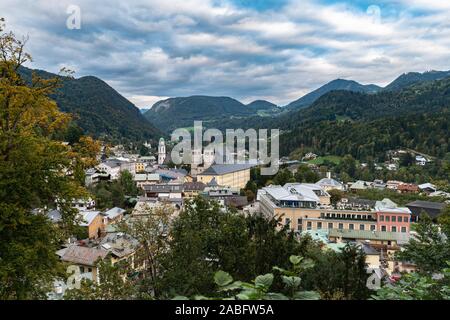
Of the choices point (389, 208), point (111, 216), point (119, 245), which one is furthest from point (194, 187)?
point (119, 245)

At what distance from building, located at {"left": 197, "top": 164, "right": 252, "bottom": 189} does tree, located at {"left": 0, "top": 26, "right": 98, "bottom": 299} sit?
6494cm

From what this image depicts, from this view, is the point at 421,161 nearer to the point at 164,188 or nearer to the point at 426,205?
the point at 426,205

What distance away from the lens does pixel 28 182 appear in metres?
9.62

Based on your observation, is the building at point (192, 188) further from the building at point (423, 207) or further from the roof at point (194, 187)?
the building at point (423, 207)

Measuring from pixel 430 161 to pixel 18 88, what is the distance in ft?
328

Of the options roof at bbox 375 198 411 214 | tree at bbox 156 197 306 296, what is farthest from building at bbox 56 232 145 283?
roof at bbox 375 198 411 214

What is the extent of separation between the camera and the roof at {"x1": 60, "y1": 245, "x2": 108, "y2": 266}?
25.4 m

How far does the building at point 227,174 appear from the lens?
253 ft

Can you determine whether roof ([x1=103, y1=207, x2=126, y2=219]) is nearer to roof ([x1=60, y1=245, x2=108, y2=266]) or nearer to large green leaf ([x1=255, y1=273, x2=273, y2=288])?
roof ([x1=60, y1=245, x2=108, y2=266])

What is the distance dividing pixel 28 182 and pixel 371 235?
1356 inches

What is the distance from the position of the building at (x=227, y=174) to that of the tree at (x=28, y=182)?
213 ft
